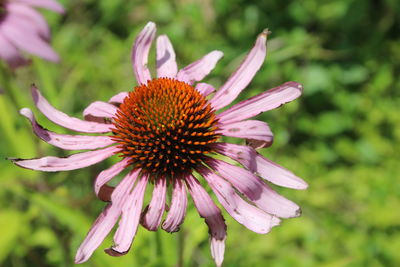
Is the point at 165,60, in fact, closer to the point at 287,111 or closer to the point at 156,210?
the point at 156,210

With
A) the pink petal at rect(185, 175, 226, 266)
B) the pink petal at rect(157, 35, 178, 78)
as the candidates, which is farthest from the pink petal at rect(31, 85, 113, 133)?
the pink petal at rect(185, 175, 226, 266)

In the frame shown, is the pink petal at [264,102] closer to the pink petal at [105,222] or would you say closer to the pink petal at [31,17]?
the pink petal at [105,222]

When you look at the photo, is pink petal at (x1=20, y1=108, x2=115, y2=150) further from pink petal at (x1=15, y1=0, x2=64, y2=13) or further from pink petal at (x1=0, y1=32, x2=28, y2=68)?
pink petal at (x1=15, y1=0, x2=64, y2=13)

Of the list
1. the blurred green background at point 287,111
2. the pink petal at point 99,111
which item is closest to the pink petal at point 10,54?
the blurred green background at point 287,111

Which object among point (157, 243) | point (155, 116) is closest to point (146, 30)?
point (155, 116)

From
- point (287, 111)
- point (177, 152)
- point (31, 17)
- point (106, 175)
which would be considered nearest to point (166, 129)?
point (177, 152)

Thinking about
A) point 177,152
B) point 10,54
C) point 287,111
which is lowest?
point 287,111
